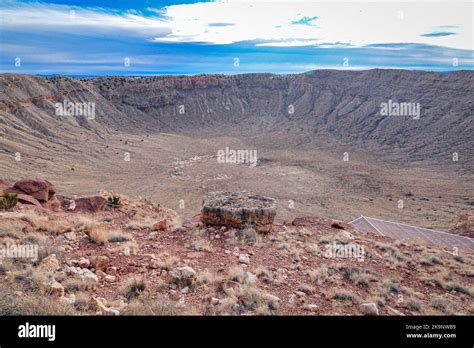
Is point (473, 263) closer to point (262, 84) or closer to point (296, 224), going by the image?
point (296, 224)

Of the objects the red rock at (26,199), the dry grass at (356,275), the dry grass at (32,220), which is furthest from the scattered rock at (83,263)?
the red rock at (26,199)

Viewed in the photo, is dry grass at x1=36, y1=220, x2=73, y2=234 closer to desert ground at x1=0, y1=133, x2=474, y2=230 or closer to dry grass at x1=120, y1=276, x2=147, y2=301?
dry grass at x1=120, y1=276, x2=147, y2=301

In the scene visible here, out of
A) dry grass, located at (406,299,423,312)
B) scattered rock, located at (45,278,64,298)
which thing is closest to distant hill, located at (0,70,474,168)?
scattered rock, located at (45,278,64,298)

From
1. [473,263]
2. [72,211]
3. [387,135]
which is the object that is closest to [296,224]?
[473,263]

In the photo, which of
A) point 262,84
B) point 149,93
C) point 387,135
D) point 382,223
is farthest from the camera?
point 262,84

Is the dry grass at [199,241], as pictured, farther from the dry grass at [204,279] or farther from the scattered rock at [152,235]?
the dry grass at [204,279]

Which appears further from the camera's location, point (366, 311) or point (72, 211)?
point (72, 211)

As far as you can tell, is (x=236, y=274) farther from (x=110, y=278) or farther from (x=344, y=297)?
(x=110, y=278)
